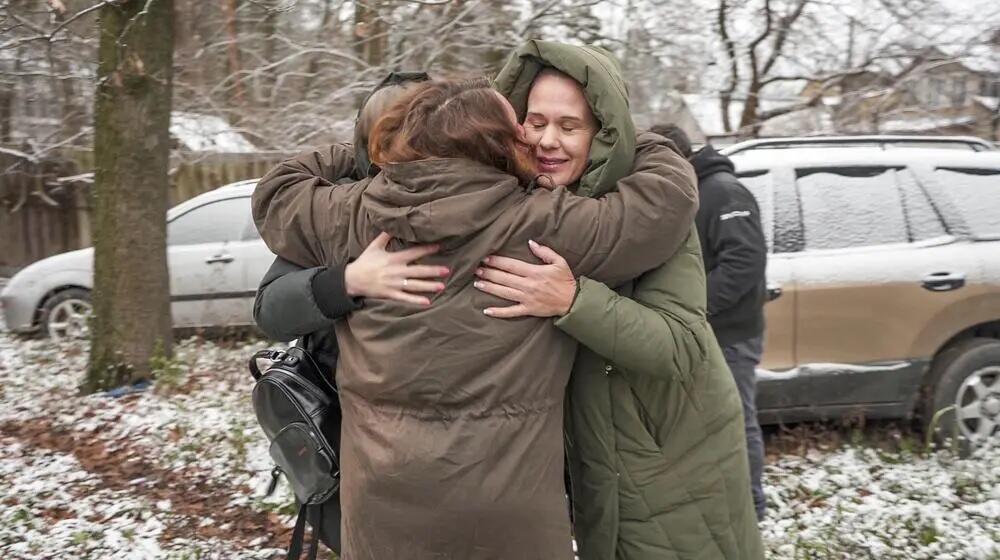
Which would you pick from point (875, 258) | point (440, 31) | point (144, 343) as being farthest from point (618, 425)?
point (440, 31)

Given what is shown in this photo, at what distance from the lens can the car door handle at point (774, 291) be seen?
4312mm

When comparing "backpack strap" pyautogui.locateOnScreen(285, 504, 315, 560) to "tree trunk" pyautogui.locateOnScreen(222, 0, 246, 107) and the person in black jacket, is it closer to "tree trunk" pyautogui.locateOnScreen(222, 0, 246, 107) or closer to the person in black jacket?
the person in black jacket

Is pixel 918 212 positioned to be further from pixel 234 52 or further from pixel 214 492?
pixel 234 52

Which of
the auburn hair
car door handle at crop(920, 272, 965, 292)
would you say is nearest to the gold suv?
car door handle at crop(920, 272, 965, 292)

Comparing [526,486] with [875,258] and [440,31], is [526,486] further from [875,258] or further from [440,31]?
[440,31]

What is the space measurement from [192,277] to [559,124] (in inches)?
249

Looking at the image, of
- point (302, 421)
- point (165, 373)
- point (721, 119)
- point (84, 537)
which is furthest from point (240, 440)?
point (721, 119)

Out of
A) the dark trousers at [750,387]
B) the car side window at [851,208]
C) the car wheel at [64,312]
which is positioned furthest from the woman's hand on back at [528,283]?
the car wheel at [64,312]

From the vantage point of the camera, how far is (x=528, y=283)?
4.76 feet

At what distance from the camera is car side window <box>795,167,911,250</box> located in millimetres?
4391

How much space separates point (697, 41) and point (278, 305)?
834cm

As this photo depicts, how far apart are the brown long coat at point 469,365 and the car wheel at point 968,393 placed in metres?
3.47

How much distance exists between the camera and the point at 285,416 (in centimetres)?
187

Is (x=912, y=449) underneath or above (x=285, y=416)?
underneath
